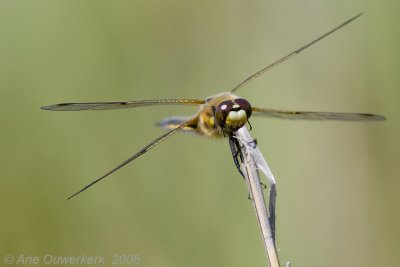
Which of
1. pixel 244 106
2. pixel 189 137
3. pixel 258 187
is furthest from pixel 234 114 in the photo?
pixel 189 137

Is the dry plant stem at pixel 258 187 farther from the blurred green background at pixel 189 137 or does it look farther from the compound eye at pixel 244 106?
the blurred green background at pixel 189 137

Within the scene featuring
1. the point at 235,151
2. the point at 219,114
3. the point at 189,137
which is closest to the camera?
the point at 235,151

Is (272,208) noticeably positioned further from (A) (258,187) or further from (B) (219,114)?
(B) (219,114)

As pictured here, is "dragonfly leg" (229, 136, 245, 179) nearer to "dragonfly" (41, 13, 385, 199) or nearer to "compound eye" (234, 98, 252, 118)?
"dragonfly" (41, 13, 385, 199)

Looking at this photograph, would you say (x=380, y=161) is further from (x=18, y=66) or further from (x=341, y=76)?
(x=18, y=66)

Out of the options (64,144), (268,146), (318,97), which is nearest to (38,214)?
(64,144)

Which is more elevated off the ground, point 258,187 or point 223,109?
point 223,109
